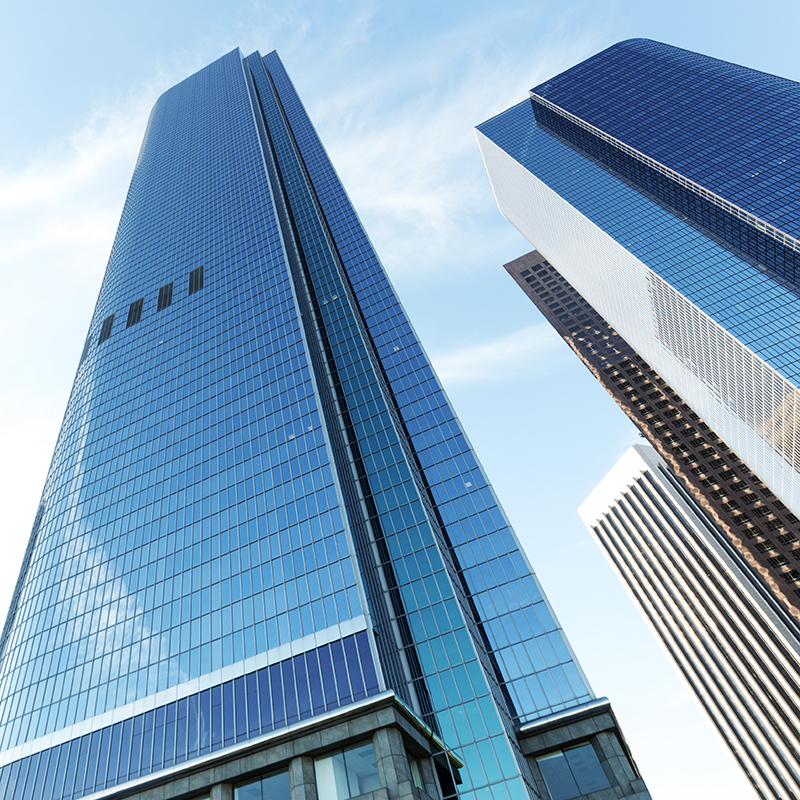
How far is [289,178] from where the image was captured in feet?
449

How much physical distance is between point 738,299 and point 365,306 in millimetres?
59506

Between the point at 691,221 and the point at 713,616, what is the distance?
100m

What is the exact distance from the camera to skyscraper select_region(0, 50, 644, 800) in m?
48.0

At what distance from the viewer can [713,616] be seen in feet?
492

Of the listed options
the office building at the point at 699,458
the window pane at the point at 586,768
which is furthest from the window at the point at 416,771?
the office building at the point at 699,458

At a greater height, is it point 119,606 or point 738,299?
point 738,299

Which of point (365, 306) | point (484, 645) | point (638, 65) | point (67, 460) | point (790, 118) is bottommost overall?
point (484, 645)

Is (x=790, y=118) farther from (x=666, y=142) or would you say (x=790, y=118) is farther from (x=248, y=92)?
(x=248, y=92)

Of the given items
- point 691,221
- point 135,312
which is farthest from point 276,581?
point 691,221

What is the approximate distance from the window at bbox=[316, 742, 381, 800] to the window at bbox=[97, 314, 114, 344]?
91.7 metres

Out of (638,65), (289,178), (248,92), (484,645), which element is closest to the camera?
(484,645)

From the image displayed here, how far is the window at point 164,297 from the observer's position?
10781 centimetres

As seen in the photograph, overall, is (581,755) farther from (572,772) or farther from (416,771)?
(416,771)

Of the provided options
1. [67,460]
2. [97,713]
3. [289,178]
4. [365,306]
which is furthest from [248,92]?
[97,713]
